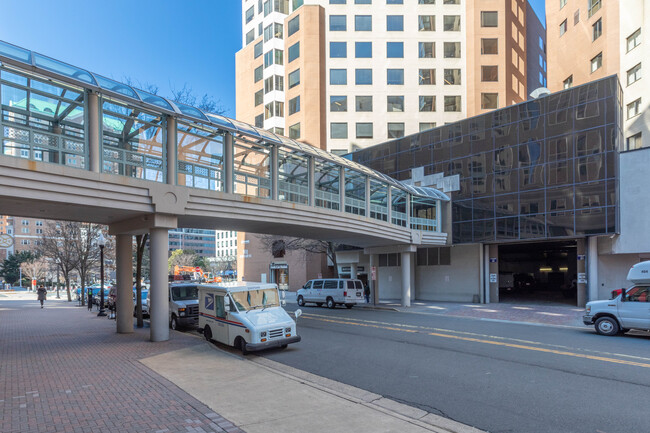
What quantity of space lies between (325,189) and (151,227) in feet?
32.8

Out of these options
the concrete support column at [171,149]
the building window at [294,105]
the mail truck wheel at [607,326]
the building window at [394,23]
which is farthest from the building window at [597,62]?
the concrete support column at [171,149]

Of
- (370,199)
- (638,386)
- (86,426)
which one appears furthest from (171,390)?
(370,199)

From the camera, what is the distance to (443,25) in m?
46.0

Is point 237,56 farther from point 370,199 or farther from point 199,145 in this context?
point 199,145

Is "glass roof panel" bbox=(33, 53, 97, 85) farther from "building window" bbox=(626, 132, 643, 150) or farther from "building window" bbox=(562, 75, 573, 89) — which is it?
"building window" bbox=(562, 75, 573, 89)

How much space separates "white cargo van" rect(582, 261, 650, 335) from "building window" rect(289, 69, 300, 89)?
40.5 m

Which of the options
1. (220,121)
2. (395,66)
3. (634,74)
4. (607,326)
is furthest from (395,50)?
(607,326)

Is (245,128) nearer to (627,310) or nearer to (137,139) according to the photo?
(137,139)

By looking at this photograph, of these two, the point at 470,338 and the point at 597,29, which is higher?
the point at 597,29

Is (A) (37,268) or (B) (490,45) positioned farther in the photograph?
(A) (37,268)

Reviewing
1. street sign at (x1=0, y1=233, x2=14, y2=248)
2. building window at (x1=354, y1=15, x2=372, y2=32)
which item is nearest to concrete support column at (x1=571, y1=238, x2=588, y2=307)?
street sign at (x1=0, y1=233, x2=14, y2=248)

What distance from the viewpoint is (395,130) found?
148 ft

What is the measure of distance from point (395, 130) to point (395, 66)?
23.4ft

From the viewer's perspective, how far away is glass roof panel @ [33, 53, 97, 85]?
37.2 ft
